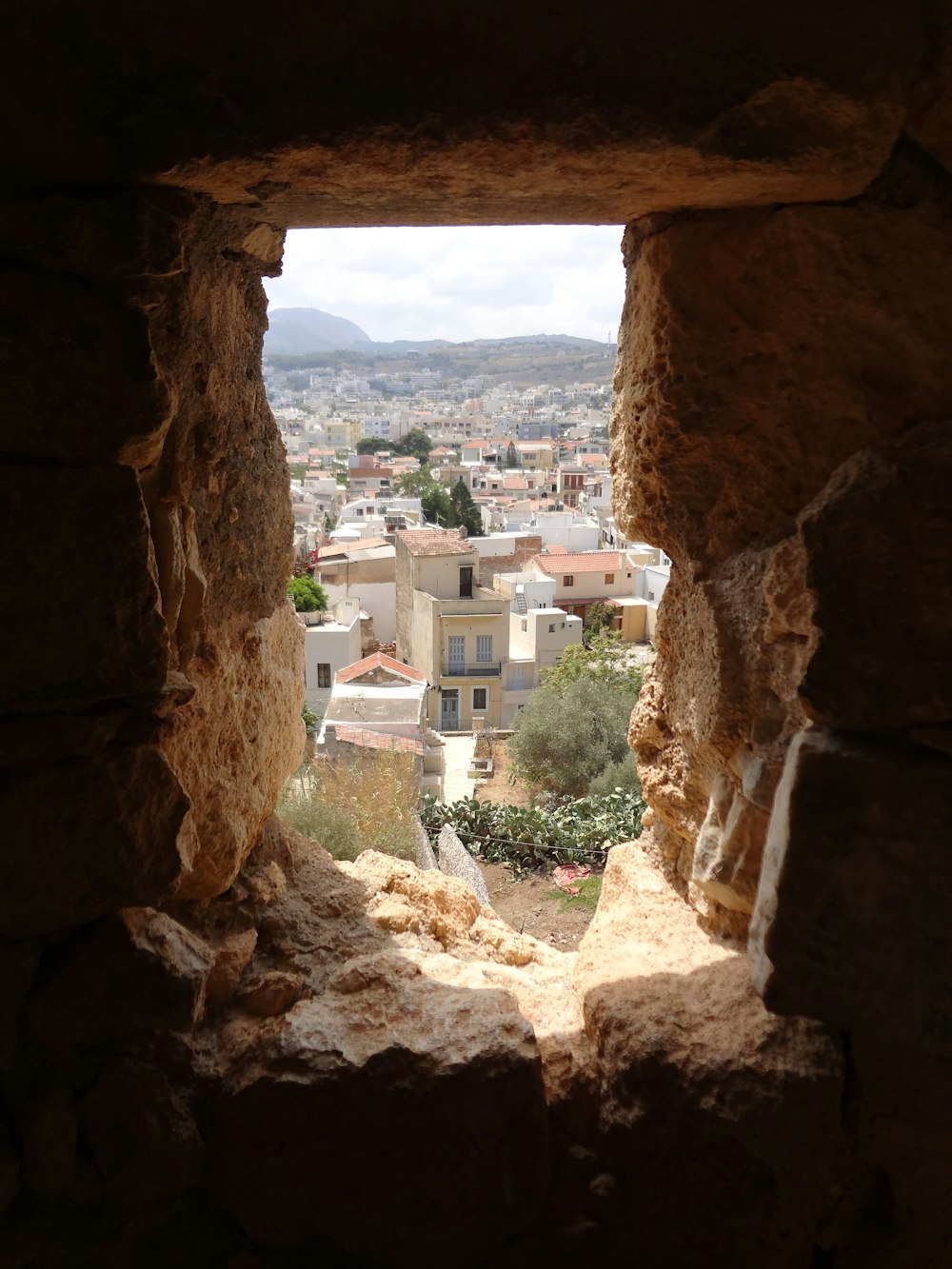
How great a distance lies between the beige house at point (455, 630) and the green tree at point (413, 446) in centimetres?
4178

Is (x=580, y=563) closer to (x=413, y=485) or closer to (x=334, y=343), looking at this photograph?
(x=413, y=485)

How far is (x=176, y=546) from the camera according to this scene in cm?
144

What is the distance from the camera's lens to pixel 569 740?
8.89 meters

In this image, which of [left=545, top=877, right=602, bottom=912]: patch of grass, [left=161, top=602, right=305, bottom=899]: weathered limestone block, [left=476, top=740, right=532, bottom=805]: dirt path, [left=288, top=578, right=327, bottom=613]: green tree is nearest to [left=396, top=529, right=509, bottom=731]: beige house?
[left=288, top=578, right=327, bottom=613]: green tree

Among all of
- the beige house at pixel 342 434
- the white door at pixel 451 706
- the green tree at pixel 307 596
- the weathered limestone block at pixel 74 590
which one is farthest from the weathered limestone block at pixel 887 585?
the beige house at pixel 342 434

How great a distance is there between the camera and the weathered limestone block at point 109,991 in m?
1.42

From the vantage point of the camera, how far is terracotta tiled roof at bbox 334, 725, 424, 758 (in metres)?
6.87

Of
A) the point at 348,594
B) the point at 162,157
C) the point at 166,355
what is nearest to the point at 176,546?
the point at 166,355

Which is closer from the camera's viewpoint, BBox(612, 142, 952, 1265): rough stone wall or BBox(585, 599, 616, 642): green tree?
BBox(612, 142, 952, 1265): rough stone wall

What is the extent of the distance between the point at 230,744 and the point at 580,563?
1440 cm

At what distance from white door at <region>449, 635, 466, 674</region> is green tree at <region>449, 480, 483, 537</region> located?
1342 centimetres

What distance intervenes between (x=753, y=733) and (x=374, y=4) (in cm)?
116

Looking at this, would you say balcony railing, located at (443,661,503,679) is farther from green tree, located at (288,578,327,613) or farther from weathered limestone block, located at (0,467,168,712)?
weathered limestone block, located at (0,467,168,712)

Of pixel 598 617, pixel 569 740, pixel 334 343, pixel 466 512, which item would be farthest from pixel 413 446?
pixel 334 343
